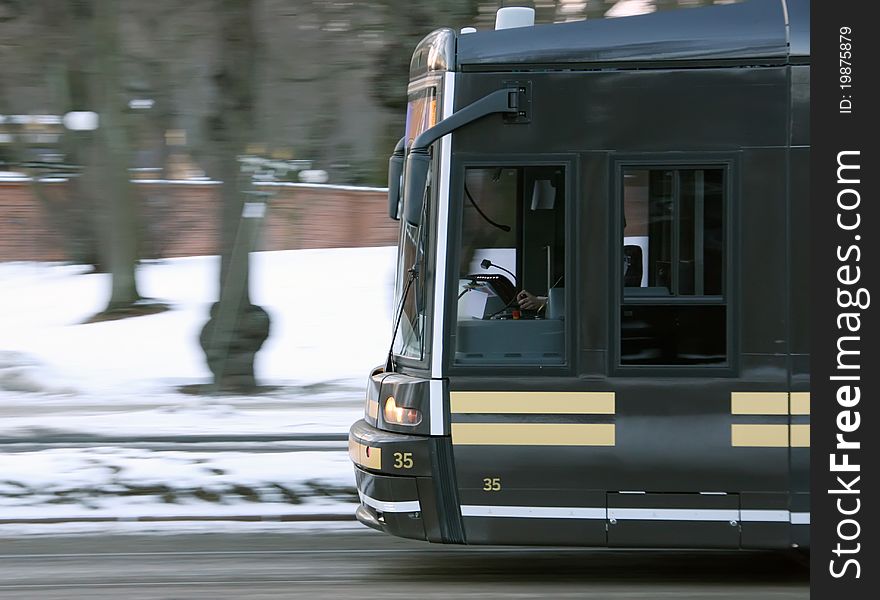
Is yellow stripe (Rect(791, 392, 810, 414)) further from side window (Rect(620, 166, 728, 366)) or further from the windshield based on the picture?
the windshield

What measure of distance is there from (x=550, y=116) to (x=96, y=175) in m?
13.2

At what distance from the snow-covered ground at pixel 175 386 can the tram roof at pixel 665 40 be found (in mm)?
3887

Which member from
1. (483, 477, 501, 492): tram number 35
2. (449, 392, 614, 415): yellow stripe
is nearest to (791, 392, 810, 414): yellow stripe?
(449, 392, 614, 415): yellow stripe

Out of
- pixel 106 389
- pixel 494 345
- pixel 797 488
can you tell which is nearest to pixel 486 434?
pixel 494 345

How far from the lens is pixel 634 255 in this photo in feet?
20.0

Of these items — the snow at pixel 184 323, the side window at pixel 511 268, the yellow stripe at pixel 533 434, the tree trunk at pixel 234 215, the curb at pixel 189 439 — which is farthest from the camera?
the snow at pixel 184 323

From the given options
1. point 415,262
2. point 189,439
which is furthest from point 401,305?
point 189,439

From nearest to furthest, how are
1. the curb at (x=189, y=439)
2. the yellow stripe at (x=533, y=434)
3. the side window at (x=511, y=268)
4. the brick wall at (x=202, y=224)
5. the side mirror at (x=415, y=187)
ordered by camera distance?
the side mirror at (x=415, y=187), the yellow stripe at (x=533, y=434), the side window at (x=511, y=268), the curb at (x=189, y=439), the brick wall at (x=202, y=224)

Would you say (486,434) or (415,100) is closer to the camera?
(486,434)

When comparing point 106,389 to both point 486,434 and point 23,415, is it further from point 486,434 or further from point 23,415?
point 486,434

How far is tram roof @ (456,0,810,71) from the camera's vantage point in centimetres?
606

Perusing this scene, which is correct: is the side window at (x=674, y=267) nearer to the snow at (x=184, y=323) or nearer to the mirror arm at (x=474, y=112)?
the mirror arm at (x=474, y=112)

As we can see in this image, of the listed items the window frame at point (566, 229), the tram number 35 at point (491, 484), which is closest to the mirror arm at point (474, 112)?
the window frame at point (566, 229)

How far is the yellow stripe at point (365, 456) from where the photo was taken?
247 inches
